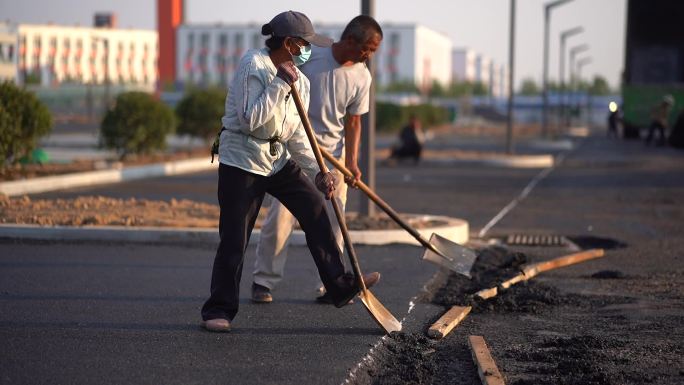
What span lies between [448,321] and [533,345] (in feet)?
2.21

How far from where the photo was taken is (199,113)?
104 ft

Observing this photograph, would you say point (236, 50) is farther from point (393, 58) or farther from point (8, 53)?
point (8, 53)

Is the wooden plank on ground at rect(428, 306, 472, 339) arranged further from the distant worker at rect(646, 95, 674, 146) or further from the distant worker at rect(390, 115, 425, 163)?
the distant worker at rect(646, 95, 674, 146)

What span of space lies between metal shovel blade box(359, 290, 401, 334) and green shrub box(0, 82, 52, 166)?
39.6 feet

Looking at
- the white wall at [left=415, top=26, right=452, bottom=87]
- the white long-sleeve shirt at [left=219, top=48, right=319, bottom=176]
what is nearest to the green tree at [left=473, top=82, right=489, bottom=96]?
the white wall at [left=415, top=26, right=452, bottom=87]

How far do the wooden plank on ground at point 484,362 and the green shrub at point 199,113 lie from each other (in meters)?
25.0

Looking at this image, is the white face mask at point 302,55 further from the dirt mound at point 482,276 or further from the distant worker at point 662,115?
the distant worker at point 662,115

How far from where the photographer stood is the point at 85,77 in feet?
401

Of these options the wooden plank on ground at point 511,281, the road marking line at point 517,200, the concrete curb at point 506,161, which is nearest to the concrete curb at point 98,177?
the road marking line at point 517,200

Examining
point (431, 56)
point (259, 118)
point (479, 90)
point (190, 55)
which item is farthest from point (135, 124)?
point (431, 56)

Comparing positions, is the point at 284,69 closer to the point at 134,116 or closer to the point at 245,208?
the point at 245,208

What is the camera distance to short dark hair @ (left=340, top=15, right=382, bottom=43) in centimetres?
808

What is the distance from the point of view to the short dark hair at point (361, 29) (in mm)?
8078

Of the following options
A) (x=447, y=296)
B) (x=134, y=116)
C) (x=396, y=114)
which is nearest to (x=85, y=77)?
(x=396, y=114)
